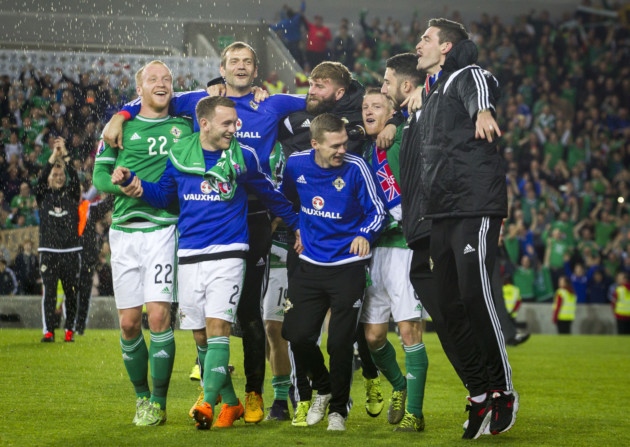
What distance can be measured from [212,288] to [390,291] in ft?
3.73

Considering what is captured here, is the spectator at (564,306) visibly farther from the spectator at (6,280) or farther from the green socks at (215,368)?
the green socks at (215,368)

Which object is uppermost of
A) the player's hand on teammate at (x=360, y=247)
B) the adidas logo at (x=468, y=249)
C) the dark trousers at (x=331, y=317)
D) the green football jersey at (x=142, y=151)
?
the green football jersey at (x=142, y=151)

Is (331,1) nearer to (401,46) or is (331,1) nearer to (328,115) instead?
(401,46)

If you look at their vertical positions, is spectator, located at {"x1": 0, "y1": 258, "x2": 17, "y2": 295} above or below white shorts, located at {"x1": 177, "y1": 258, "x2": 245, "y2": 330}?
Answer: below

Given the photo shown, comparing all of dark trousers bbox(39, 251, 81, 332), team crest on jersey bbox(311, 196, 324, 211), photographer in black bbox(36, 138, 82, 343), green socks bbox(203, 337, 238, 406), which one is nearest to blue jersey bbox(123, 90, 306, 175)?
team crest on jersey bbox(311, 196, 324, 211)

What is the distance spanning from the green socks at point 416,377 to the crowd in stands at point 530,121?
9.48m

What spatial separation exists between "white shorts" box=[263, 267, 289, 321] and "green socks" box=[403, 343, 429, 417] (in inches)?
34.8

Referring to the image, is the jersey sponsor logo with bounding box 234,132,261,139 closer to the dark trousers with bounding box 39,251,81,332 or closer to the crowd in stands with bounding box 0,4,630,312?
the dark trousers with bounding box 39,251,81,332

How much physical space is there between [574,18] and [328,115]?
2206 cm

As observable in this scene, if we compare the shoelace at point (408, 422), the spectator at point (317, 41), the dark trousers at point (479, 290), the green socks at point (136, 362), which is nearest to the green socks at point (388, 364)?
the shoelace at point (408, 422)

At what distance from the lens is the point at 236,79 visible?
21.6 ft

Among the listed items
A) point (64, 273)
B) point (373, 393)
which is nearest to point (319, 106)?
point (373, 393)

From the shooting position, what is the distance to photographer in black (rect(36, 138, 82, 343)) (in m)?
12.2

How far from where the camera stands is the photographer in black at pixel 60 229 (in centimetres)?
1216
